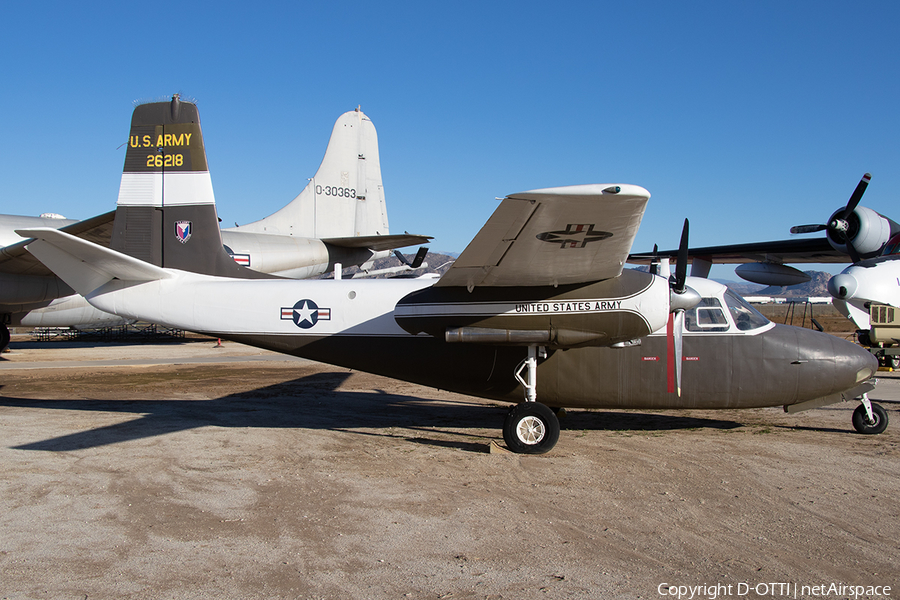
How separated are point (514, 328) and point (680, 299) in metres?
2.64

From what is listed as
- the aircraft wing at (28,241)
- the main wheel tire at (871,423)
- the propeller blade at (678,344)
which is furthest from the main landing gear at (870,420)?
the aircraft wing at (28,241)

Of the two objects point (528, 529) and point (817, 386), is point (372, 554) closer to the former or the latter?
point (528, 529)

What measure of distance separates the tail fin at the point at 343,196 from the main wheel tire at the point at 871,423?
23945 millimetres

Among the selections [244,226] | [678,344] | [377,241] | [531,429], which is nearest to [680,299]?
[678,344]

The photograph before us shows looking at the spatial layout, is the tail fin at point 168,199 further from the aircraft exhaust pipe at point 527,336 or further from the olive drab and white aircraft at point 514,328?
the aircraft exhaust pipe at point 527,336

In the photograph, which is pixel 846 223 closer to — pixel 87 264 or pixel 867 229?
pixel 867 229

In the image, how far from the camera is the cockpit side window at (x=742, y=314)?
379 inches

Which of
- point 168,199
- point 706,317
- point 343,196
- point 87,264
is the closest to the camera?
point 87,264

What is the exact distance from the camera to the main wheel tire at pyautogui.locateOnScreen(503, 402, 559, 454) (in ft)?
27.9

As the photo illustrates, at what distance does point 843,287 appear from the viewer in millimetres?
13680

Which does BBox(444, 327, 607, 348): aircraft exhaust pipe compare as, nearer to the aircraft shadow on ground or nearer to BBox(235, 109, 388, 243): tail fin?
the aircraft shadow on ground

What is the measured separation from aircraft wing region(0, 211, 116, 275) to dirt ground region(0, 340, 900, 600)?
811cm

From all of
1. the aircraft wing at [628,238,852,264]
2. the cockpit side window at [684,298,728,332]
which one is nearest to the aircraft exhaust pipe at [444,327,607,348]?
the cockpit side window at [684,298,728,332]

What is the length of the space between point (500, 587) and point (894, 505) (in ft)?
15.8
